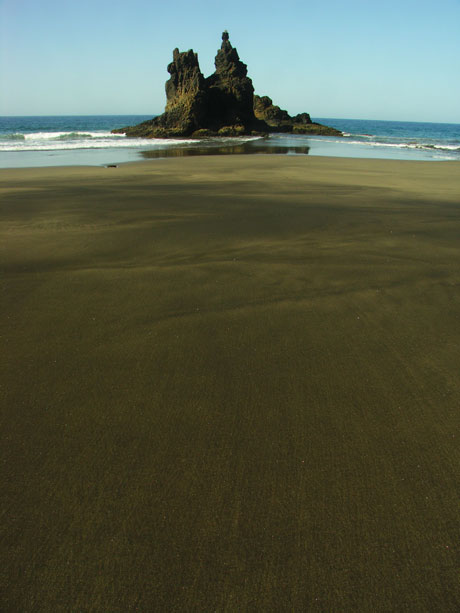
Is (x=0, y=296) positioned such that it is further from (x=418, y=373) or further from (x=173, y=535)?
(x=418, y=373)

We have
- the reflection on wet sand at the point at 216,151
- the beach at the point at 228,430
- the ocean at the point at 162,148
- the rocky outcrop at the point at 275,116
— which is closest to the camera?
the beach at the point at 228,430

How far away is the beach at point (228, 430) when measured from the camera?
1083 mm

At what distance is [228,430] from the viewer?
62.5 inches

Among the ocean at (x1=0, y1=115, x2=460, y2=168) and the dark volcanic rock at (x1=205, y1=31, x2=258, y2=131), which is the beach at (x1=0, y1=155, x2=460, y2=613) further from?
the dark volcanic rock at (x1=205, y1=31, x2=258, y2=131)

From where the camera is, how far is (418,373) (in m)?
1.96

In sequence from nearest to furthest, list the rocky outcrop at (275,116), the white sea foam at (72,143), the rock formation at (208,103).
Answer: the white sea foam at (72,143), the rock formation at (208,103), the rocky outcrop at (275,116)

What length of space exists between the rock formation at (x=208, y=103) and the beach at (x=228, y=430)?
116ft

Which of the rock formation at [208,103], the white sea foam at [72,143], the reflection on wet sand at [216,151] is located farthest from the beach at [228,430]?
the rock formation at [208,103]

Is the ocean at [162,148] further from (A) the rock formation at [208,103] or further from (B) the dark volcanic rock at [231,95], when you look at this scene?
(B) the dark volcanic rock at [231,95]

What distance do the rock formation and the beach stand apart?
116ft

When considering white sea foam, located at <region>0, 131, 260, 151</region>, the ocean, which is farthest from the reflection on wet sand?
white sea foam, located at <region>0, 131, 260, 151</region>

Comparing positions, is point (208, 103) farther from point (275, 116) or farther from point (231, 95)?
point (275, 116)

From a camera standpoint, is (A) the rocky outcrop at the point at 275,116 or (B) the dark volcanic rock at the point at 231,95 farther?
(A) the rocky outcrop at the point at 275,116

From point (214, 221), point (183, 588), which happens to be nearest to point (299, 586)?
point (183, 588)
